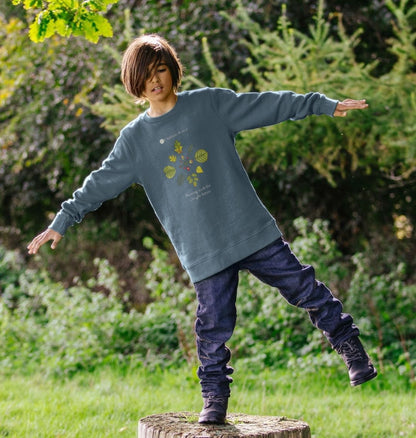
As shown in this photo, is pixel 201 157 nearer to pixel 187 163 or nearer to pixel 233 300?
pixel 187 163

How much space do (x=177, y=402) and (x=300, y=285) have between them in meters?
2.03

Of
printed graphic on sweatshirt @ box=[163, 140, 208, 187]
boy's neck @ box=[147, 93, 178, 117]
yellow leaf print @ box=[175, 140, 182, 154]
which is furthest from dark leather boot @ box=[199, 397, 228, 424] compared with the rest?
boy's neck @ box=[147, 93, 178, 117]

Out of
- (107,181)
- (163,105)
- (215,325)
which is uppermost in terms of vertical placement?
(163,105)

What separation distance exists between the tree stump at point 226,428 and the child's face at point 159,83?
4.37 feet

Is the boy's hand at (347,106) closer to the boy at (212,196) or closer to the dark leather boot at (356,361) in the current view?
the boy at (212,196)

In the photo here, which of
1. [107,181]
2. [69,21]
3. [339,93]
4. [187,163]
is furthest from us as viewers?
[339,93]

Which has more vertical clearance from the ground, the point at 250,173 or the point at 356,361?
the point at 250,173

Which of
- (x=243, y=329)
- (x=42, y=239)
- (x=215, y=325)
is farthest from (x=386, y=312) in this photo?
(x=42, y=239)

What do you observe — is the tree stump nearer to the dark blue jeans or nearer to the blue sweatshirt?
the dark blue jeans

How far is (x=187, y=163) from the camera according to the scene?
8.73ft

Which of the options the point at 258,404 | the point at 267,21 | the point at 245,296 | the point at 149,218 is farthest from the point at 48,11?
the point at 149,218

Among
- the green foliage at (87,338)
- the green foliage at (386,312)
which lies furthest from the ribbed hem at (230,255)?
the green foliage at (87,338)

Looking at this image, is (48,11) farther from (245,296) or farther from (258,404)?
(245,296)

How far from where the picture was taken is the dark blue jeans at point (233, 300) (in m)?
2.69
